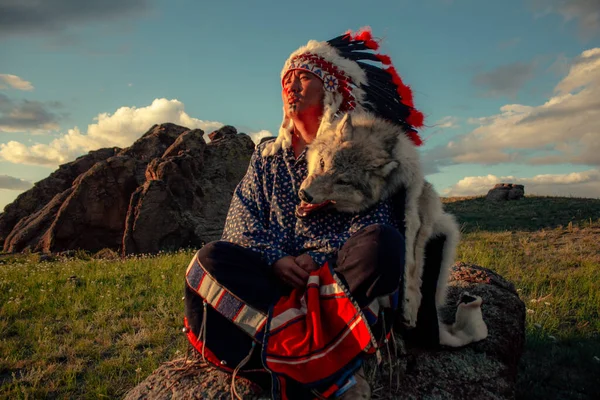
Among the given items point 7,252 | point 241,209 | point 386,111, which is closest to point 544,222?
point 386,111

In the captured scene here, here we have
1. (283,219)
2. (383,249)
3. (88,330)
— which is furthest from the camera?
(88,330)

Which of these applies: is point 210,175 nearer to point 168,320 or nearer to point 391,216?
point 168,320

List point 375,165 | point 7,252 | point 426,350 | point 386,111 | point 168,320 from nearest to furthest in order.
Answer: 1. point 375,165
2. point 426,350
3. point 386,111
4. point 168,320
5. point 7,252

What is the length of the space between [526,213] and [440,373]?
Answer: 42.6 ft

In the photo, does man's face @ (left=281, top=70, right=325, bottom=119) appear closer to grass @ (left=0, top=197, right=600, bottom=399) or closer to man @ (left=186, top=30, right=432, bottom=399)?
man @ (left=186, top=30, right=432, bottom=399)

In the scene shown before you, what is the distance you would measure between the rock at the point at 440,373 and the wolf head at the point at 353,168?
1006 millimetres

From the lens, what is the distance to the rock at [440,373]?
2588 mm

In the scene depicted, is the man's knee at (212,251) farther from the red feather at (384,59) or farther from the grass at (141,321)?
the red feather at (384,59)

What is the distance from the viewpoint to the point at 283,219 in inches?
124

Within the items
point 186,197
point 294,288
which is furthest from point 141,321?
point 186,197

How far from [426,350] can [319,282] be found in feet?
3.76

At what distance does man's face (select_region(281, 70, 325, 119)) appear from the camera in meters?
3.48

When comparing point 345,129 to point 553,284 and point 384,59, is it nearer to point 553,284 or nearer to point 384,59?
point 384,59

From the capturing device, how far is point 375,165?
283 cm
